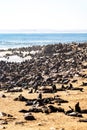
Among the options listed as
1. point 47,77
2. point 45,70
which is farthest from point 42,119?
point 45,70

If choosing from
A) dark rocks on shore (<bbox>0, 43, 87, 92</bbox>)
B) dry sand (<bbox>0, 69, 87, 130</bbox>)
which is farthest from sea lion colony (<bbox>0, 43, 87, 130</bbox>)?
dry sand (<bbox>0, 69, 87, 130</bbox>)

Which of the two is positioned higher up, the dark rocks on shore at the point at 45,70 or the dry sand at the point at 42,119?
the dry sand at the point at 42,119

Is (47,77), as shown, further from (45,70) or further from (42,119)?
(42,119)

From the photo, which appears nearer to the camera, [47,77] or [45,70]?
[47,77]

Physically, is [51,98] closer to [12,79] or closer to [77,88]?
[77,88]

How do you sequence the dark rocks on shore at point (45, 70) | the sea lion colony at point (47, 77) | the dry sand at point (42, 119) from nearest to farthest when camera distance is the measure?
the dry sand at point (42, 119)
the sea lion colony at point (47, 77)
the dark rocks on shore at point (45, 70)

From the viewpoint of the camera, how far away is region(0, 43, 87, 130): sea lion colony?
2633 cm

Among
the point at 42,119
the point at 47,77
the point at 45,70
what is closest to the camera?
the point at 42,119

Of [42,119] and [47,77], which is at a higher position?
[42,119]

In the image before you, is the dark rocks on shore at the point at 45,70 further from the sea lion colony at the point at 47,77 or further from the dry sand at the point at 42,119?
the dry sand at the point at 42,119

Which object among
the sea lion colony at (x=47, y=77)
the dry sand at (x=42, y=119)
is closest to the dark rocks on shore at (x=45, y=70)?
the sea lion colony at (x=47, y=77)

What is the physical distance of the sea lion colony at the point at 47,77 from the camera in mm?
26328

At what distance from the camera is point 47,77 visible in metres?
43.6

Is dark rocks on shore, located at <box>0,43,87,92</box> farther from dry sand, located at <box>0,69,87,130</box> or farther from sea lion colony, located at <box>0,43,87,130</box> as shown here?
dry sand, located at <box>0,69,87,130</box>
